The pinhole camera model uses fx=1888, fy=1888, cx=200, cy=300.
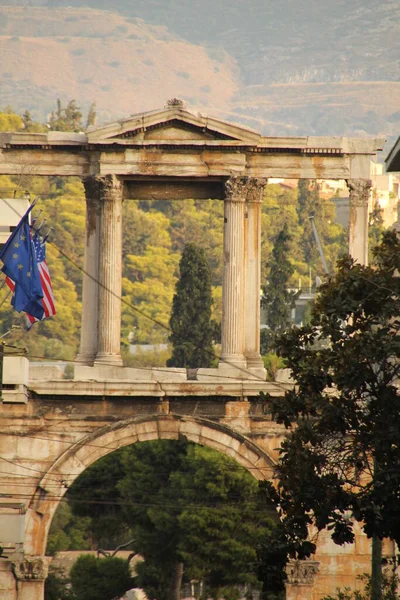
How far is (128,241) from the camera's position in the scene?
188 metres

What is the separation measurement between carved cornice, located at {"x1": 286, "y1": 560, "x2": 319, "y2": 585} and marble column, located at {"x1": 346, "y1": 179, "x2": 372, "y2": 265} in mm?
10511

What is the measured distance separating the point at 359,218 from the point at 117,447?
38.0 ft

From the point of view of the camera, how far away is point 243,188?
65.9 m

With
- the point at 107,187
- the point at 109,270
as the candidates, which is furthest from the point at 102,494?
the point at 107,187

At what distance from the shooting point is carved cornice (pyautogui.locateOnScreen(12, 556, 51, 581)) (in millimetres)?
64875

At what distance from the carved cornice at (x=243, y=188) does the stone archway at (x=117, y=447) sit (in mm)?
7858

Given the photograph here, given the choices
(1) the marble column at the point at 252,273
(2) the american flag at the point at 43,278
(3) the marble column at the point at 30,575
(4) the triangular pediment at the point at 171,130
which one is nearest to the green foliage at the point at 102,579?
(3) the marble column at the point at 30,575

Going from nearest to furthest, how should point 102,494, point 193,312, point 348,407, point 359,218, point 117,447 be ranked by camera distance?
point 348,407
point 117,447
point 359,218
point 102,494
point 193,312

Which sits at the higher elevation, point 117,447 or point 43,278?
point 43,278


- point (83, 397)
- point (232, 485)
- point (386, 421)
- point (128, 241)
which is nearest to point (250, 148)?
point (83, 397)

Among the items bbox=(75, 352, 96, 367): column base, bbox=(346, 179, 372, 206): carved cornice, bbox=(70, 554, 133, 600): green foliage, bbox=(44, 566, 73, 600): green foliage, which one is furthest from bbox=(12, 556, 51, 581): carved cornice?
bbox=(70, 554, 133, 600): green foliage

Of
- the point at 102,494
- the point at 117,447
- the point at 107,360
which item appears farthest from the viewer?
the point at 102,494

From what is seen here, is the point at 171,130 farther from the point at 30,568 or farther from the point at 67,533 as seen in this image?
the point at 67,533

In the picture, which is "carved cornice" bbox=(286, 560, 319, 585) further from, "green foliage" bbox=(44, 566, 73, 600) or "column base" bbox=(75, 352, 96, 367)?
"green foliage" bbox=(44, 566, 73, 600)
